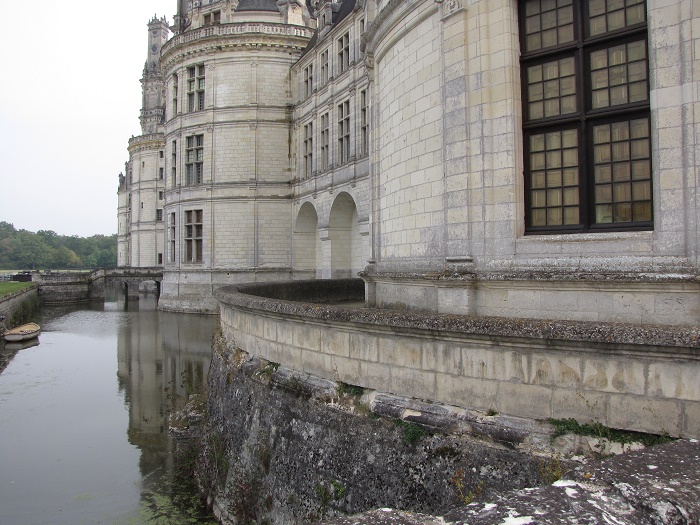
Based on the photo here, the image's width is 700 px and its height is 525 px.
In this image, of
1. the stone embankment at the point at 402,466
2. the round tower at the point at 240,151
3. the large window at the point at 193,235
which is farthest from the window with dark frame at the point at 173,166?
the stone embankment at the point at 402,466

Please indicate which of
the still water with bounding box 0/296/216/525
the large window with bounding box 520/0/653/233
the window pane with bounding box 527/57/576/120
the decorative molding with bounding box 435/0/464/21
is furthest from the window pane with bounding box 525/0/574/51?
the still water with bounding box 0/296/216/525

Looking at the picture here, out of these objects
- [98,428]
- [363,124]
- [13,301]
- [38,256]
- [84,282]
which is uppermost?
[363,124]

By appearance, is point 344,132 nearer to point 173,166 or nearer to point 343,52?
point 343,52

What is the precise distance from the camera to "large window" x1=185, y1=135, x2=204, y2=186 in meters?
29.0

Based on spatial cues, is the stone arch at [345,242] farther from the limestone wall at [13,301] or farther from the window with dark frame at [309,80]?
the limestone wall at [13,301]

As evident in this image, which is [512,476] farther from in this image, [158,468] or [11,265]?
[11,265]

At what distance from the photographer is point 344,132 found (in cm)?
2345

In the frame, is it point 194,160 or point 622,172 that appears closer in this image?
point 622,172

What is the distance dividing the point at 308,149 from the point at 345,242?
5032mm

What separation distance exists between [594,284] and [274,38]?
83.4 ft

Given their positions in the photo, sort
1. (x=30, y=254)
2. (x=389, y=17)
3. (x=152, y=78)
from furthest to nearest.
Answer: (x=30, y=254)
(x=152, y=78)
(x=389, y=17)

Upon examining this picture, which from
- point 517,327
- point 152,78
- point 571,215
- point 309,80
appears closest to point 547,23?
point 571,215

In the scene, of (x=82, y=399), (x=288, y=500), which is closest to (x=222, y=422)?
(x=288, y=500)

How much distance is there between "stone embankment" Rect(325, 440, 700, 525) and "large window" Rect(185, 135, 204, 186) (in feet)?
91.5
